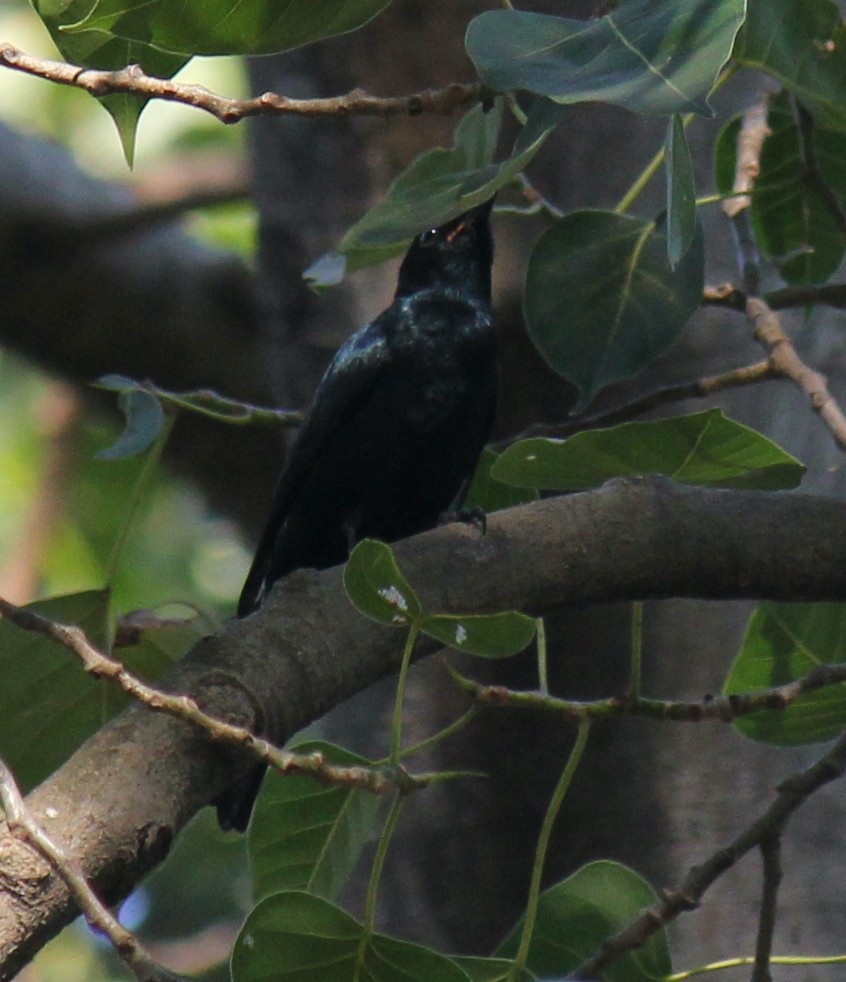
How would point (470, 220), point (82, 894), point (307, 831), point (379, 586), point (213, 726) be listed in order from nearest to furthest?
1. point (82, 894)
2. point (213, 726)
3. point (379, 586)
4. point (307, 831)
5. point (470, 220)

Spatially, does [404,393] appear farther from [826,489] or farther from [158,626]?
[158,626]

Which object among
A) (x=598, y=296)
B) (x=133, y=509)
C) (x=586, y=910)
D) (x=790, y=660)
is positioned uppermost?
(x=598, y=296)

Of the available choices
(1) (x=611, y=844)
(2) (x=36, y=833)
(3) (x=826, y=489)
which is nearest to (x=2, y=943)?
(2) (x=36, y=833)

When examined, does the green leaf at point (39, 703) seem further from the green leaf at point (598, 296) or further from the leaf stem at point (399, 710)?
the green leaf at point (598, 296)

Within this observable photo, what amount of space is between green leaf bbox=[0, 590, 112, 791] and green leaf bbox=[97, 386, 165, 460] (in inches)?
9.8

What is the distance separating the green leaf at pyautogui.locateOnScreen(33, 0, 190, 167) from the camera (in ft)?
4.35

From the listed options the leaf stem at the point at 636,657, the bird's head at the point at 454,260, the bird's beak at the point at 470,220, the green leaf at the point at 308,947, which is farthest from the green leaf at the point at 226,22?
the bird's head at the point at 454,260

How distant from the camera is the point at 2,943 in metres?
0.94

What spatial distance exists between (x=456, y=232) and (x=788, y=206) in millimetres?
796

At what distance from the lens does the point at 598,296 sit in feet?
5.84

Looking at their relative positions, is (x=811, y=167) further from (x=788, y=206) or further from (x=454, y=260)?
(x=454, y=260)

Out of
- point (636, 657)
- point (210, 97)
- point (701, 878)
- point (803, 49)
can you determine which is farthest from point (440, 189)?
point (701, 878)

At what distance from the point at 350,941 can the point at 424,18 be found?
204 cm

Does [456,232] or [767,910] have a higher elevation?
[456,232]
